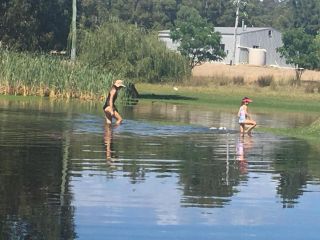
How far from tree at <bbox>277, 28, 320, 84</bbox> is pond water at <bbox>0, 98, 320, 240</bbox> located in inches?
2446

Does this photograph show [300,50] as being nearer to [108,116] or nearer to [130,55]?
[130,55]

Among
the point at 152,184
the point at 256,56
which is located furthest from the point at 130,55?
the point at 256,56

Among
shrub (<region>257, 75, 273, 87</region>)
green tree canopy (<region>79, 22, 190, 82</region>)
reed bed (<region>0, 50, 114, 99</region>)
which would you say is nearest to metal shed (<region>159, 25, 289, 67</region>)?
shrub (<region>257, 75, 273, 87</region>)

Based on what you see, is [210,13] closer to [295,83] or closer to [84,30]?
[295,83]

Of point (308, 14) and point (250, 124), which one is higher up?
point (308, 14)

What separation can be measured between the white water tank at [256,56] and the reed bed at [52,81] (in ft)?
208

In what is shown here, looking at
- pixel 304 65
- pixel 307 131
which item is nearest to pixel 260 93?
pixel 304 65

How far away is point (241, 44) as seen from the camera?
11006 cm

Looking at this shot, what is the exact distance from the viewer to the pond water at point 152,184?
11758 mm

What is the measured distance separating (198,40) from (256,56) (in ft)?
58.4

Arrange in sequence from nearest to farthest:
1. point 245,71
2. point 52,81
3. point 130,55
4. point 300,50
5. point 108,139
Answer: point 108,139
point 52,81
point 130,55
point 300,50
point 245,71

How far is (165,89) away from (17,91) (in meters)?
17.5

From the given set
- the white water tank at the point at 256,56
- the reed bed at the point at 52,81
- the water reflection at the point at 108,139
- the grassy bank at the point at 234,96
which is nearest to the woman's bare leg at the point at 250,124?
the water reflection at the point at 108,139

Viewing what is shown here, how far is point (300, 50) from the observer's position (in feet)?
307
